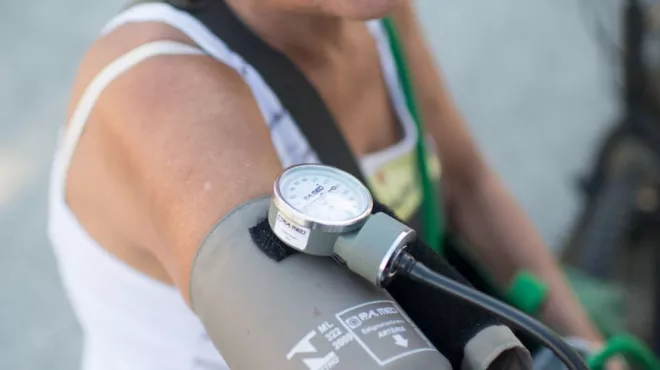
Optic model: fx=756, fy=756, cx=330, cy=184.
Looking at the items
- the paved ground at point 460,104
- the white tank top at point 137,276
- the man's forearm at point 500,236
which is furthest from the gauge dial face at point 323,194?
the paved ground at point 460,104

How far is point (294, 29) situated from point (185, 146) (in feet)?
0.78

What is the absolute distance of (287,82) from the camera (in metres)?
0.67

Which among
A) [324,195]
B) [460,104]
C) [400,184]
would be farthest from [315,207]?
[460,104]

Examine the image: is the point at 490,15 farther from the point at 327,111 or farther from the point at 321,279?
the point at 321,279

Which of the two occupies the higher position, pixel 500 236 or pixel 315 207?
pixel 315 207

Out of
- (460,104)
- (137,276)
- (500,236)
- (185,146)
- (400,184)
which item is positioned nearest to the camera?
(185,146)

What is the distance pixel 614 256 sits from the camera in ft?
4.29

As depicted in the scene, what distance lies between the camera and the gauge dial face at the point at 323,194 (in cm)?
44

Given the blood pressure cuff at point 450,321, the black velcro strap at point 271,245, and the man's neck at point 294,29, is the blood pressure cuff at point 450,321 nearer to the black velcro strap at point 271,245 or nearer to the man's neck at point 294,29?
the black velcro strap at point 271,245

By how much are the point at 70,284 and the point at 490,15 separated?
158cm

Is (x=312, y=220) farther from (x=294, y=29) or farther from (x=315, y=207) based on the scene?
(x=294, y=29)

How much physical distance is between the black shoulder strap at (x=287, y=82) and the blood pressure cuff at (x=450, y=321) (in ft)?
0.71

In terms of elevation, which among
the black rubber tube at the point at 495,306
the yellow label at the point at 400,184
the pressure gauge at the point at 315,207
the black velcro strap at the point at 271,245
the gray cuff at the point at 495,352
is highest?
the pressure gauge at the point at 315,207

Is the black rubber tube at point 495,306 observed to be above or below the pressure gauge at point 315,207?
below
